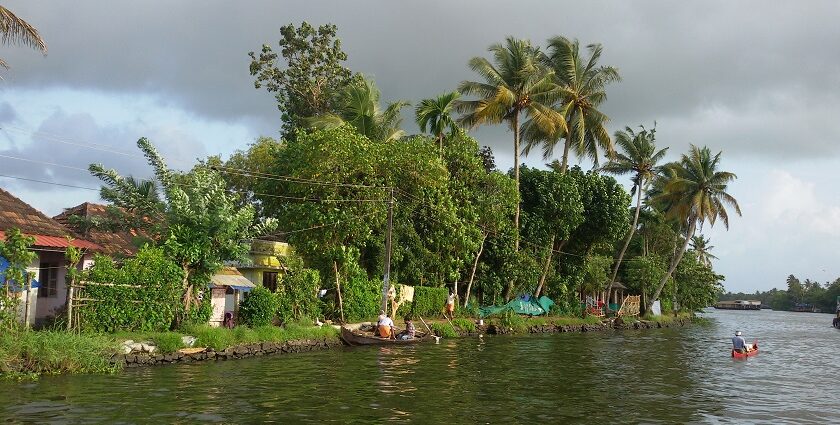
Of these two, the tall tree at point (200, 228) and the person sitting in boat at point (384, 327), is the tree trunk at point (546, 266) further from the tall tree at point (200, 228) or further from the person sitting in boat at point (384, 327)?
the tall tree at point (200, 228)

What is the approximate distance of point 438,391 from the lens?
59.4 ft

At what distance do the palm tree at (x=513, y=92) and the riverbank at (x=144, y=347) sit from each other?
16169mm

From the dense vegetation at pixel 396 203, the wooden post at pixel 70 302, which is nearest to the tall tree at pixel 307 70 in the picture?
the dense vegetation at pixel 396 203

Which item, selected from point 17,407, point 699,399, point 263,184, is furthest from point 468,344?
point 17,407

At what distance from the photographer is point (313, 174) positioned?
33.5 meters

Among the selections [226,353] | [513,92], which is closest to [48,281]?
[226,353]

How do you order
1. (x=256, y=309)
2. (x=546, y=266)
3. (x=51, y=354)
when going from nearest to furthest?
(x=51, y=354)
(x=256, y=309)
(x=546, y=266)

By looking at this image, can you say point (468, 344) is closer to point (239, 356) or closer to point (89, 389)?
point (239, 356)

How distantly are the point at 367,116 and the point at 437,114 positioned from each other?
176 inches

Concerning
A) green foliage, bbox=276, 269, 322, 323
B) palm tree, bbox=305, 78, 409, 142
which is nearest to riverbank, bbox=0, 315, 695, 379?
green foliage, bbox=276, 269, 322, 323

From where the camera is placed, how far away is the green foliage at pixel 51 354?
1806 cm

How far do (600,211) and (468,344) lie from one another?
21952 mm

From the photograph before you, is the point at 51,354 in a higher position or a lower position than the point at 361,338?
higher

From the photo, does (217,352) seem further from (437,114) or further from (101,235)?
(437,114)
